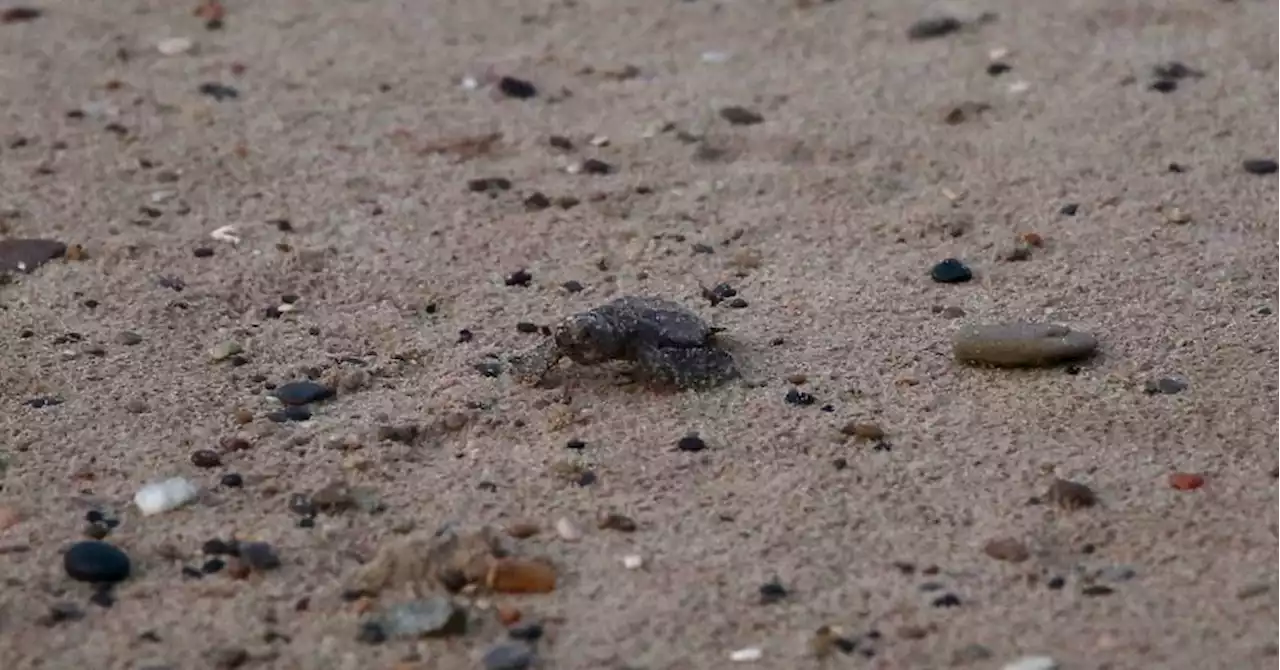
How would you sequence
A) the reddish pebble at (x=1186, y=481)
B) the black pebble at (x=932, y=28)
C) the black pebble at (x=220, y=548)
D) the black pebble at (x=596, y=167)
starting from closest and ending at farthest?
the black pebble at (x=220, y=548)
the reddish pebble at (x=1186, y=481)
the black pebble at (x=596, y=167)
the black pebble at (x=932, y=28)

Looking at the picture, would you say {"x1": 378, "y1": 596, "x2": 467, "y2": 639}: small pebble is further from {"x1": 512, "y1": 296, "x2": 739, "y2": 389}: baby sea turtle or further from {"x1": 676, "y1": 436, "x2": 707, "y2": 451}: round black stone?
{"x1": 512, "y1": 296, "x2": 739, "y2": 389}: baby sea turtle

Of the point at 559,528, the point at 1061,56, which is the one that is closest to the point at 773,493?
the point at 559,528

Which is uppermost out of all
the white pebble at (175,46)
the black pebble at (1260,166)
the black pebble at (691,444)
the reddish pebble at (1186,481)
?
the reddish pebble at (1186,481)

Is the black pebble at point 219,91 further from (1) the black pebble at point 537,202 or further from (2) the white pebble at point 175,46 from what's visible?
(1) the black pebble at point 537,202

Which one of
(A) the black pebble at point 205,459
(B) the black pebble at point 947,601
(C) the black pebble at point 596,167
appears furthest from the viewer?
(C) the black pebble at point 596,167

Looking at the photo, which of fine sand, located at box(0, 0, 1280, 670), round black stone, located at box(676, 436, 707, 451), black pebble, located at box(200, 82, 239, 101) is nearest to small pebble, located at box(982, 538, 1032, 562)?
fine sand, located at box(0, 0, 1280, 670)

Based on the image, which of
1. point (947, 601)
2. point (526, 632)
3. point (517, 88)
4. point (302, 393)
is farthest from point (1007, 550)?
point (517, 88)

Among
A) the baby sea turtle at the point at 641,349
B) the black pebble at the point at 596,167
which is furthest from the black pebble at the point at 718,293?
the black pebble at the point at 596,167

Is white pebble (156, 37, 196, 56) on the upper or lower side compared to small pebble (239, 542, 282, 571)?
lower
